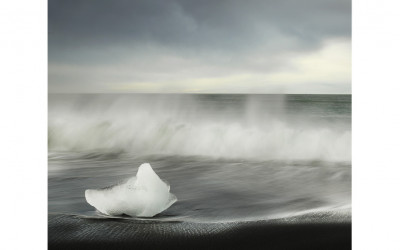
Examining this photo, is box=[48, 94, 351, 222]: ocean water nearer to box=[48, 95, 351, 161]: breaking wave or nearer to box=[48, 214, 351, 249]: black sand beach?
box=[48, 95, 351, 161]: breaking wave

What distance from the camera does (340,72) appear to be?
358 cm

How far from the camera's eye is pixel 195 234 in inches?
131

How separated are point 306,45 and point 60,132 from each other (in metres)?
1.99

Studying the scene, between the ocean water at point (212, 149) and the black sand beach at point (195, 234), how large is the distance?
0.11 metres

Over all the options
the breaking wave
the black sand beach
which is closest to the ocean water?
the breaking wave

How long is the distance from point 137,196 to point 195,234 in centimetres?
51

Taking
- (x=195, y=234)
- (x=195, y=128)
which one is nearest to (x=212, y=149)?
(x=195, y=128)

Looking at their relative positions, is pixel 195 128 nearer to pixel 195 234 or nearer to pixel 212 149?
pixel 212 149

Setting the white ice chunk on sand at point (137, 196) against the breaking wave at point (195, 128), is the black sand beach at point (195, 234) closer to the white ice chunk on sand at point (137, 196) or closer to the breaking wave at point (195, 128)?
the white ice chunk on sand at point (137, 196)

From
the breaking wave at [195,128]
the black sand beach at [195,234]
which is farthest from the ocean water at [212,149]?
the black sand beach at [195,234]

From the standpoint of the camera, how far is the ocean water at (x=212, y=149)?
351cm

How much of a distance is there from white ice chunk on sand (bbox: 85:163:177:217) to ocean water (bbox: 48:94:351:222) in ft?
0.22
